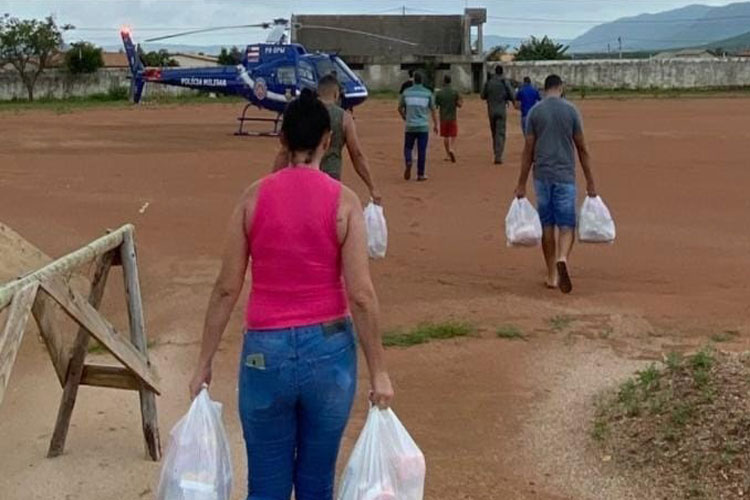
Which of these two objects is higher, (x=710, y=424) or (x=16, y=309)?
(x=16, y=309)

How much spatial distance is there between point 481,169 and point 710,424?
15115 millimetres

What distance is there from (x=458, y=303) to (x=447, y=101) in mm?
12083

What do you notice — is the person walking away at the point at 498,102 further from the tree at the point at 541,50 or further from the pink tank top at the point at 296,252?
the tree at the point at 541,50

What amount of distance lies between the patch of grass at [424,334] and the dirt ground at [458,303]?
135mm

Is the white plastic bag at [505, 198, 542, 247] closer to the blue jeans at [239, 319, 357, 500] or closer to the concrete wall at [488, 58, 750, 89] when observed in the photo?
the blue jeans at [239, 319, 357, 500]

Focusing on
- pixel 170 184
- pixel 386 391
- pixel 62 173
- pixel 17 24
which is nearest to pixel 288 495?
pixel 386 391

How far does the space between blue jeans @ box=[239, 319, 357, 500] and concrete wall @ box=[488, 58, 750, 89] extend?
58.5 m

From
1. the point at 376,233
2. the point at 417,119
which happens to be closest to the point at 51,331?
the point at 376,233

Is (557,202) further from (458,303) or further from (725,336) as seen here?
(725,336)

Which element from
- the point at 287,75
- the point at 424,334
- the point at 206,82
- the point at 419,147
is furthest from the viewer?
the point at 206,82

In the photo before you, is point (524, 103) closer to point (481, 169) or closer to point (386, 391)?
point (481, 169)

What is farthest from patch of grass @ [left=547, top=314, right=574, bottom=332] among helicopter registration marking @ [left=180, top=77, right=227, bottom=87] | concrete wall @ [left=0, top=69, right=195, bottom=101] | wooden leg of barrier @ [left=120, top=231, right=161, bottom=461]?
concrete wall @ [left=0, top=69, right=195, bottom=101]

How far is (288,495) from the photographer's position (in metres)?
4.20

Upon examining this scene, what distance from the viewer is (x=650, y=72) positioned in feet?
203
